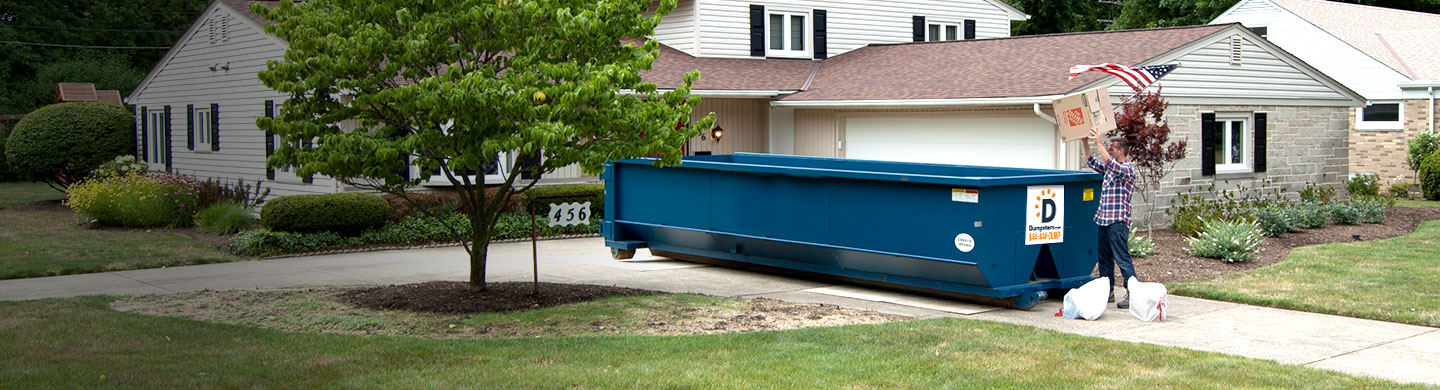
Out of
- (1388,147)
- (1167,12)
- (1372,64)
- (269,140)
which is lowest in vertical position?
(1388,147)

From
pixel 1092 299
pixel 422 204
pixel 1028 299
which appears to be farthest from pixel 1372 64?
pixel 422 204

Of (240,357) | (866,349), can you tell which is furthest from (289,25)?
(866,349)

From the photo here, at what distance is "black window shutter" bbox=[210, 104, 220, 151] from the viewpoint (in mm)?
22281

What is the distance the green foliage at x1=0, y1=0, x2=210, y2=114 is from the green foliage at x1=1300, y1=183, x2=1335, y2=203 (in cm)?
3926

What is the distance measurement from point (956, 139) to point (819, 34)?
6289 mm

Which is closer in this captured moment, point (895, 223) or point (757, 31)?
point (895, 223)

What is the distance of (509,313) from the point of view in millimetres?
10102

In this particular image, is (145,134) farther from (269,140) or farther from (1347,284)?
(1347,284)

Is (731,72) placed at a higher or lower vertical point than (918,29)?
lower

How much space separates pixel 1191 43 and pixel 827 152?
270 inches

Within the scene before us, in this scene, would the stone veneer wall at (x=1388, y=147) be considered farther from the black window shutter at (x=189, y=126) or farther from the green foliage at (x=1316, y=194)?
the black window shutter at (x=189, y=126)

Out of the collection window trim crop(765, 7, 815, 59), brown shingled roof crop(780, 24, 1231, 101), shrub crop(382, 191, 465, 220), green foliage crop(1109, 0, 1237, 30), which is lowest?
shrub crop(382, 191, 465, 220)

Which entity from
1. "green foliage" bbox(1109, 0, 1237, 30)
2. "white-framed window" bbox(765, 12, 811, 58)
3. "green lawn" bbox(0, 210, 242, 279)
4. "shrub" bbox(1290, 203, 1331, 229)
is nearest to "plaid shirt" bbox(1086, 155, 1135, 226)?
"shrub" bbox(1290, 203, 1331, 229)

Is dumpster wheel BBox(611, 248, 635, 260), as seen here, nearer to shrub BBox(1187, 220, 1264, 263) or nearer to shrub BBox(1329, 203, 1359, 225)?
shrub BBox(1187, 220, 1264, 263)
